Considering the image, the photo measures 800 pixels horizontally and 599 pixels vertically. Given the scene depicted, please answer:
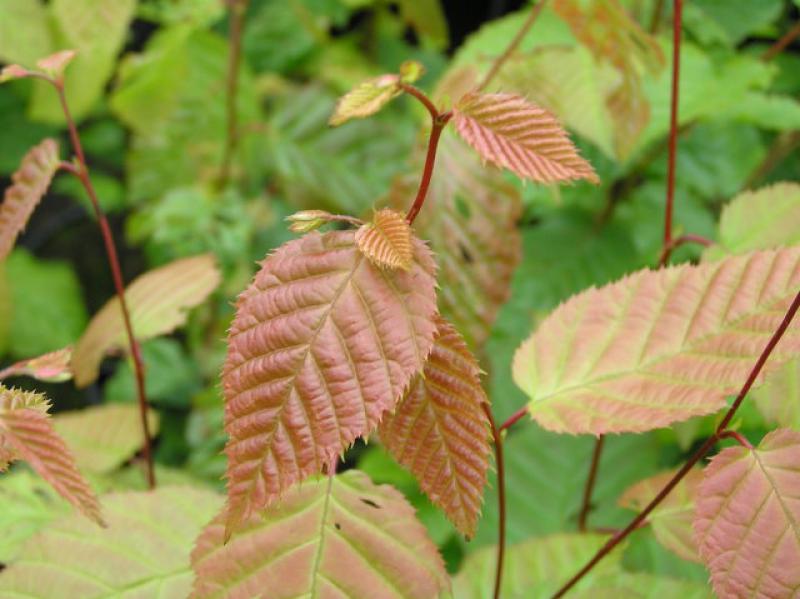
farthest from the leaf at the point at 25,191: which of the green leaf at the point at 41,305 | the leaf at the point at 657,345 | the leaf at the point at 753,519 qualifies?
the green leaf at the point at 41,305

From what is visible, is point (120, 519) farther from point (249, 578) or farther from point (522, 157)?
point (522, 157)

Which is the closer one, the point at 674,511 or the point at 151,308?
the point at 674,511

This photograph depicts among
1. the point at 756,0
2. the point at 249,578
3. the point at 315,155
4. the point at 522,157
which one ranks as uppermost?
the point at 522,157

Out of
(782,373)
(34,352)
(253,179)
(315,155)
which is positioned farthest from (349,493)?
(34,352)

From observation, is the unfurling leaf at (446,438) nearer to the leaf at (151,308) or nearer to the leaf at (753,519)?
the leaf at (753,519)

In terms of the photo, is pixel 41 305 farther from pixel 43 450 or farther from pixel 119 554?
pixel 43 450

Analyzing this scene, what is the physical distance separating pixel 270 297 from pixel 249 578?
184mm

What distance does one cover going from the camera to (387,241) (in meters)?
0.41

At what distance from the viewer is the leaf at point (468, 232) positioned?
798mm

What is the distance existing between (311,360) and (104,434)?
0.52 metres

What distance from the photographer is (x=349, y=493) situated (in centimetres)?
53

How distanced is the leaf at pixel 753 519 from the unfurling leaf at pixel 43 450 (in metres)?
0.34

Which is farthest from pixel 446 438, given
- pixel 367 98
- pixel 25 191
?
pixel 25 191

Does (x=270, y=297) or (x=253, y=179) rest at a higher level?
(x=270, y=297)
